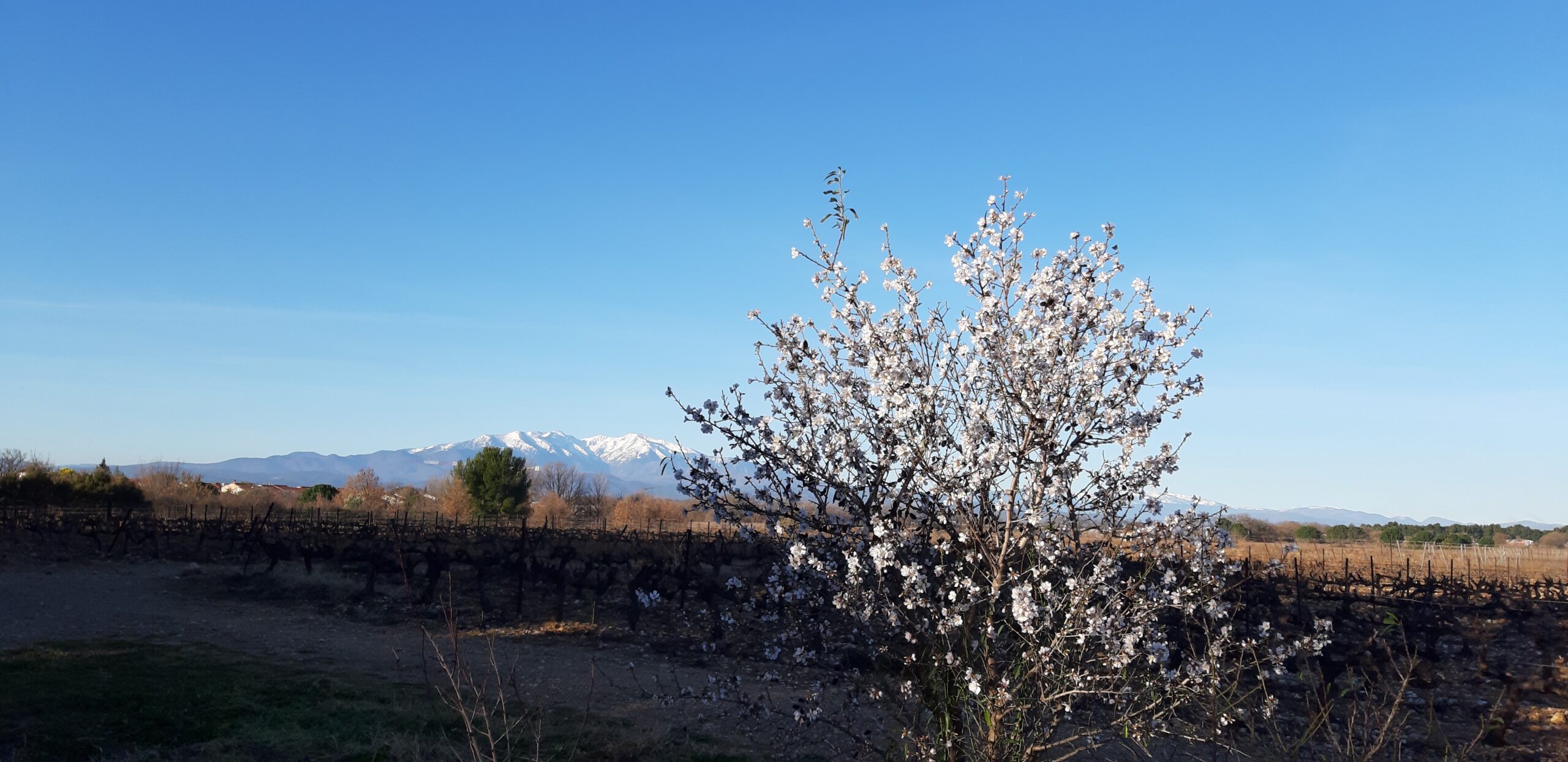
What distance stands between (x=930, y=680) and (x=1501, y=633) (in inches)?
624

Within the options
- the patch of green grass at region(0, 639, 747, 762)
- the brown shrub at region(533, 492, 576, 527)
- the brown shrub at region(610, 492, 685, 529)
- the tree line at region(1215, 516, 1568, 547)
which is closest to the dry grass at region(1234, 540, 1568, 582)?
the tree line at region(1215, 516, 1568, 547)

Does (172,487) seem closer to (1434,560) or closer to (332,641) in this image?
(332,641)

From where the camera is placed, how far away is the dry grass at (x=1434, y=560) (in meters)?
31.2

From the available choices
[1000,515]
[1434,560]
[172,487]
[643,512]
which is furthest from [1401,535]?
[172,487]

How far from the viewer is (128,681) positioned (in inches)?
394

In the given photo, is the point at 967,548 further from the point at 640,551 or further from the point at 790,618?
the point at 640,551

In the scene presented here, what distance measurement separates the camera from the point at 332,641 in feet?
45.4

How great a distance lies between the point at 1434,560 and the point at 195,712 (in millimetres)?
46388

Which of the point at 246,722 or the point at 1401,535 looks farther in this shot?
the point at 1401,535

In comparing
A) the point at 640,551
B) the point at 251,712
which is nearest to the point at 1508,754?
the point at 251,712

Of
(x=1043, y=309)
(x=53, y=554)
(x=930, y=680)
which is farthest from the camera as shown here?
(x=53, y=554)

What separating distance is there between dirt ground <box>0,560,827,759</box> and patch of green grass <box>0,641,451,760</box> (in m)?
0.85

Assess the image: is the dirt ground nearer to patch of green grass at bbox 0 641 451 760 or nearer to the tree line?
patch of green grass at bbox 0 641 451 760

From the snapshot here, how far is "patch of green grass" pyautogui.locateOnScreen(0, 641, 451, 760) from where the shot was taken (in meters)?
7.62
